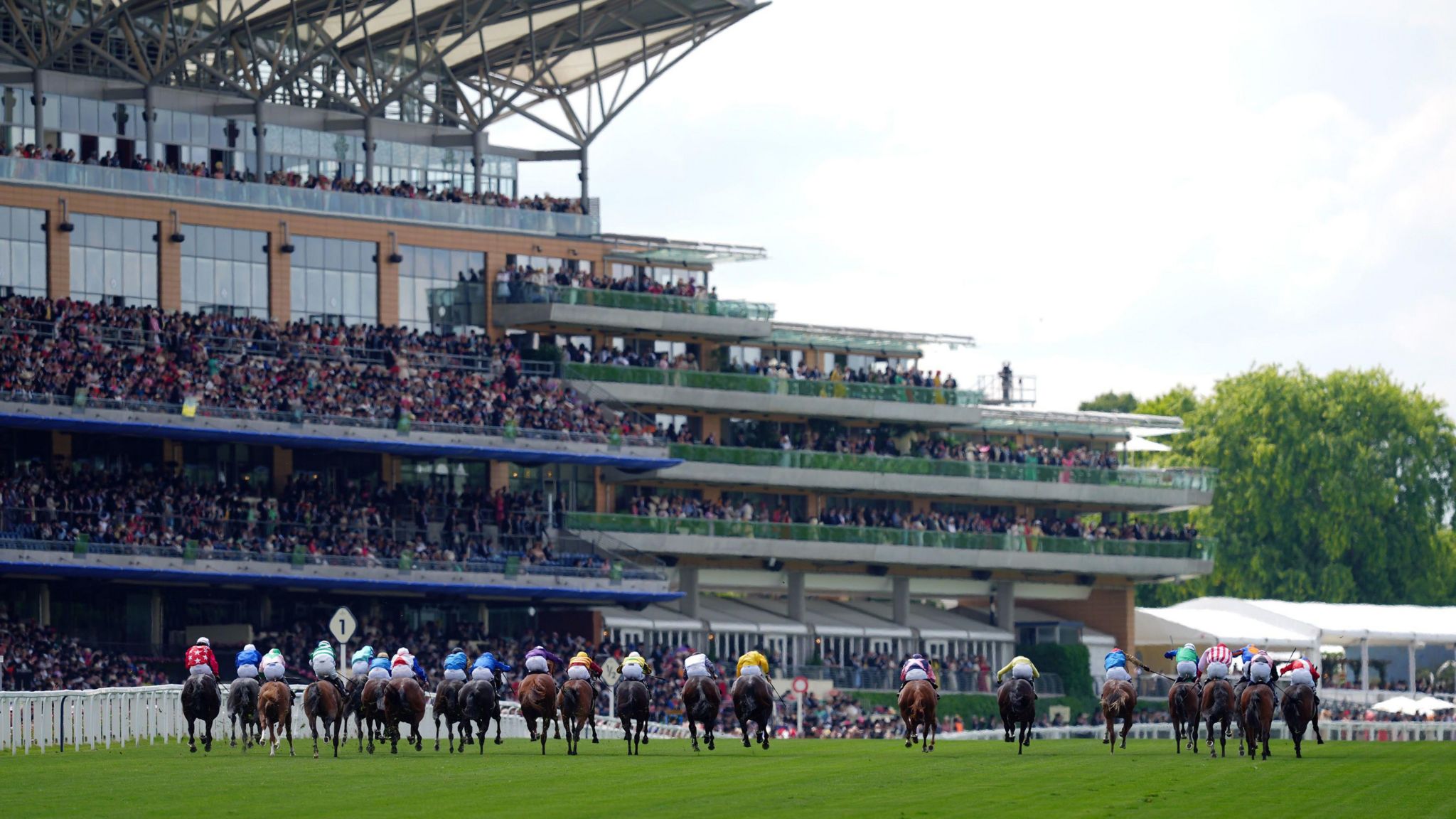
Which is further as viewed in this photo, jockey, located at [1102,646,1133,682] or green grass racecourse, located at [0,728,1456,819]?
jockey, located at [1102,646,1133,682]

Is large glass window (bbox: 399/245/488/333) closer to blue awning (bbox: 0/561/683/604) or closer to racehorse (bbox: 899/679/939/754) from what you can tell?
blue awning (bbox: 0/561/683/604)

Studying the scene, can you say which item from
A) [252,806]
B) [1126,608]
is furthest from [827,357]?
[252,806]

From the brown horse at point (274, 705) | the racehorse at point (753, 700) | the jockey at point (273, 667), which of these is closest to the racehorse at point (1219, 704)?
the racehorse at point (753, 700)

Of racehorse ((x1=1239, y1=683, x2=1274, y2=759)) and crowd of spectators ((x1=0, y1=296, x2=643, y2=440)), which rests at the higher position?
crowd of spectators ((x1=0, y1=296, x2=643, y2=440))

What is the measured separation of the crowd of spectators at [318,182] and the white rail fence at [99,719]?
87.5ft

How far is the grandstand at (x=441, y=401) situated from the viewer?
212 feet

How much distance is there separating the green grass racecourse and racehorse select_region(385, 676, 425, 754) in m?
0.56

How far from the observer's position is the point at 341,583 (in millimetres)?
65375

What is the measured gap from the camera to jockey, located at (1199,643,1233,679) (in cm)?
3606

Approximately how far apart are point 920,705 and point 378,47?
48.1 meters

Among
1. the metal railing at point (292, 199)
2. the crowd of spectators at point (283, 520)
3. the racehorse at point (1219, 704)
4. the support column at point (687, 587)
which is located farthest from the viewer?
the support column at point (687, 587)

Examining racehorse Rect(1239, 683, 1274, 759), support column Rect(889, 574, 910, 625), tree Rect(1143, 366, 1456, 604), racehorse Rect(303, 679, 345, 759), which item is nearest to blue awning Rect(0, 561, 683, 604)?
support column Rect(889, 574, 910, 625)

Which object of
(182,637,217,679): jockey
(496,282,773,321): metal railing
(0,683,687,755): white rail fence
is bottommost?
(0,683,687,755): white rail fence

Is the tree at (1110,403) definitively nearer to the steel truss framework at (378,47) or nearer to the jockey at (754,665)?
the steel truss framework at (378,47)
